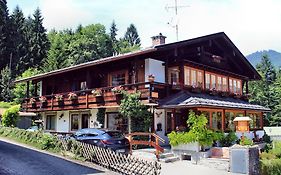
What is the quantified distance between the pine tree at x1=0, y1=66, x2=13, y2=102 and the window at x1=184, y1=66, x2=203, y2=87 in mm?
37845

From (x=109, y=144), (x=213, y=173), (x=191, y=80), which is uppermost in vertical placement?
(x=191, y=80)

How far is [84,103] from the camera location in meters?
24.6

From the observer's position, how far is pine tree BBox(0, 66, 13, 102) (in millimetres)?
52281

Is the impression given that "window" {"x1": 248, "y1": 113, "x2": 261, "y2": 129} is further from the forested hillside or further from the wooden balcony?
the forested hillside

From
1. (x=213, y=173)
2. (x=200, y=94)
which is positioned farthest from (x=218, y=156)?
(x=200, y=94)

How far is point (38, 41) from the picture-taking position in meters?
64.2

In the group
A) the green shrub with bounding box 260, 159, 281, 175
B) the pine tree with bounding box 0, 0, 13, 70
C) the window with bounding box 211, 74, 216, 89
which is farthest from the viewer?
the pine tree with bounding box 0, 0, 13, 70

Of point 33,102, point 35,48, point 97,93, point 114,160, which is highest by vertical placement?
point 35,48

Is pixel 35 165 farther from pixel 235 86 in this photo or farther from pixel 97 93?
pixel 235 86

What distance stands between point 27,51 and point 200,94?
4769 cm

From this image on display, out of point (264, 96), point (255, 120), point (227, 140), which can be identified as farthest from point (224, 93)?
point (264, 96)

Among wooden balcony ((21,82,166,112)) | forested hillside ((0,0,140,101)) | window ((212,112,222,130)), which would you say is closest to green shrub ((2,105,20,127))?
wooden balcony ((21,82,166,112))

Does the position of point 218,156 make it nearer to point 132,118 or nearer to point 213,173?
point 213,173

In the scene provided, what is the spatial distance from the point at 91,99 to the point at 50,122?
9.33m
